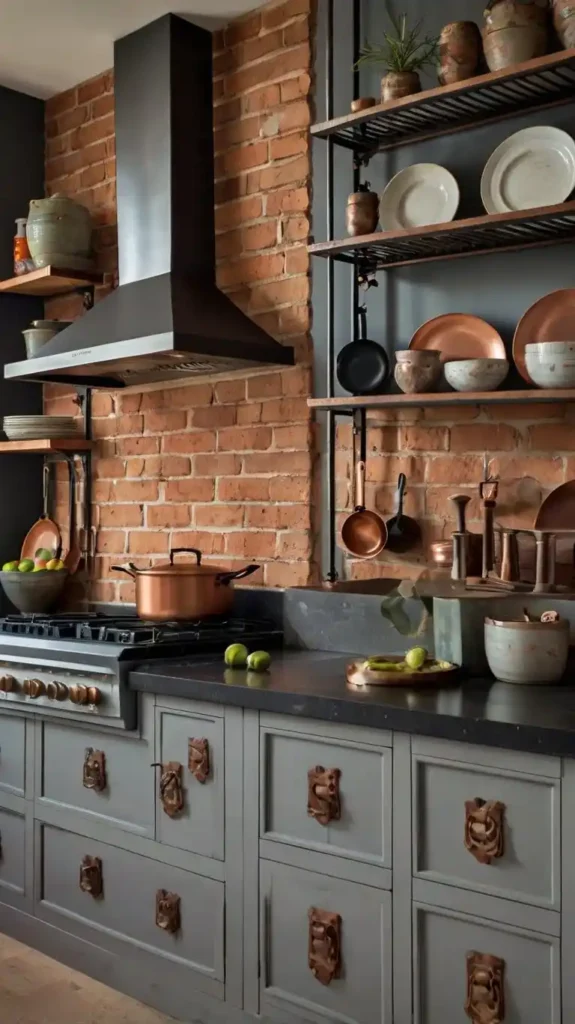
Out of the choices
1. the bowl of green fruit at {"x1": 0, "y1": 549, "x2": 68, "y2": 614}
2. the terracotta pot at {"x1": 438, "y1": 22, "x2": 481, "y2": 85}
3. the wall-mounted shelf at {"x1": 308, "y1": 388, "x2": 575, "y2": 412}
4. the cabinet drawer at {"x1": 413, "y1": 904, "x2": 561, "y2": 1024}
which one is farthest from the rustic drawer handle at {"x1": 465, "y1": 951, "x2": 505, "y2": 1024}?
the bowl of green fruit at {"x1": 0, "y1": 549, "x2": 68, "y2": 614}

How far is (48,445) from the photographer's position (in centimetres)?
381

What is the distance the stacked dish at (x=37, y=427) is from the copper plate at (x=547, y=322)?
1.82 meters

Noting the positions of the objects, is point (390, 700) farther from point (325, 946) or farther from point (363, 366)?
point (363, 366)

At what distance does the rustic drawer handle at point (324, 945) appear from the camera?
86.7 inches

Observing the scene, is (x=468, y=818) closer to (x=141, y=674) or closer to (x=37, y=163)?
(x=141, y=674)

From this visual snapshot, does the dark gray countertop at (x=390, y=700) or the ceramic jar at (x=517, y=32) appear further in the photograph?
the ceramic jar at (x=517, y=32)

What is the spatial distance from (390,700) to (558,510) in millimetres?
797

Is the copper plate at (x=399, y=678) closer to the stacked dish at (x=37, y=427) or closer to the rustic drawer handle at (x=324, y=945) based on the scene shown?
the rustic drawer handle at (x=324, y=945)

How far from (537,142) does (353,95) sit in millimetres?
667

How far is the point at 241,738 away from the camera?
94.6 inches

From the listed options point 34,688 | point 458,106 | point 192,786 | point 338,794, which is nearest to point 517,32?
point 458,106

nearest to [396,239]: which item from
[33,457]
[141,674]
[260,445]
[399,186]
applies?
[399,186]

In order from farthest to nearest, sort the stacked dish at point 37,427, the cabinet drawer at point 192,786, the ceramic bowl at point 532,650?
the stacked dish at point 37,427
the cabinet drawer at point 192,786
the ceramic bowl at point 532,650

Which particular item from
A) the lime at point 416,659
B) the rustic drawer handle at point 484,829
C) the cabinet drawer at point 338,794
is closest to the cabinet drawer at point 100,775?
the cabinet drawer at point 338,794
